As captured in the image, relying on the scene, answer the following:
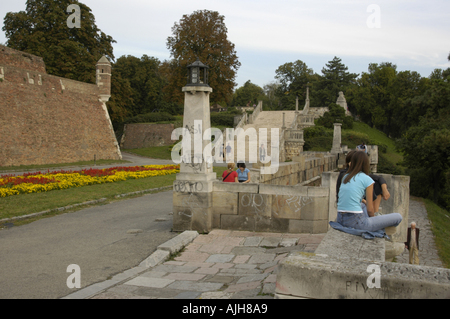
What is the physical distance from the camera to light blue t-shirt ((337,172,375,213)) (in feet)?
16.2

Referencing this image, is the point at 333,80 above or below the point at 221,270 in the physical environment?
above

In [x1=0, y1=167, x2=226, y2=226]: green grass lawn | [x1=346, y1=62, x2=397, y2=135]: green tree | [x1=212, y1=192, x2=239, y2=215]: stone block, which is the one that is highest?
[x1=346, y1=62, x2=397, y2=135]: green tree

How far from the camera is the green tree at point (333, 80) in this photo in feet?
190

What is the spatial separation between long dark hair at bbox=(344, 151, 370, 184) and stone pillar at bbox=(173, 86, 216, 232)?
11.8ft

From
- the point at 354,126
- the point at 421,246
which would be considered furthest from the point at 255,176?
the point at 354,126

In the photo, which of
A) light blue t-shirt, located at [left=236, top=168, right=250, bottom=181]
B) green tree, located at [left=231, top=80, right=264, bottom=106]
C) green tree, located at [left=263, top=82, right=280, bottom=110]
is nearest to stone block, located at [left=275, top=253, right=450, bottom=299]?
light blue t-shirt, located at [left=236, top=168, right=250, bottom=181]

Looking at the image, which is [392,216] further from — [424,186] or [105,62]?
[105,62]

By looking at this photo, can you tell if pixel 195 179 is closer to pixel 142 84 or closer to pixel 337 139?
pixel 337 139

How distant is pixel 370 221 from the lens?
4934mm

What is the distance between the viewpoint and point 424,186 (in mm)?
29484

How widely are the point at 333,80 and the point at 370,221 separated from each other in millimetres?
57335

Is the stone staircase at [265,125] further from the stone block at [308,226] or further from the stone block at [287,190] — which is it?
the stone block at [308,226]

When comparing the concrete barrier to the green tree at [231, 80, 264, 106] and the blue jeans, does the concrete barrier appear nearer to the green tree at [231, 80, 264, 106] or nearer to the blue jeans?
the blue jeans

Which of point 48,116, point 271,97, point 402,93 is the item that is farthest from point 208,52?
point 271,97
